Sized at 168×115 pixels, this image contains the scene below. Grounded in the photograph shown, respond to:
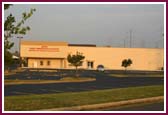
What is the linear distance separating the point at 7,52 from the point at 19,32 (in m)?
0.71

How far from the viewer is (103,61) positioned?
269 ft

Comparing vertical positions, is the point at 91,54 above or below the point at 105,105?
above

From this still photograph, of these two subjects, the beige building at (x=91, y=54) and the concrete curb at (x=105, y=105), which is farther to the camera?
the beige building at (x=91, y=54)

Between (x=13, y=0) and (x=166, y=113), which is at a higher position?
(x=13, y=0)

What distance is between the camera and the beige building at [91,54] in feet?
266

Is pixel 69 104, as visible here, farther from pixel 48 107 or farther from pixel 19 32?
pixel 19 32

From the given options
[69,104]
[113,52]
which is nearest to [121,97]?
[69,104]

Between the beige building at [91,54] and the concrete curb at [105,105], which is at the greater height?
the beige building at [91,54]

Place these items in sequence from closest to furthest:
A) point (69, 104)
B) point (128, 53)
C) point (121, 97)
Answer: point (69, 104) < point (121, 97) < point (128, 53)

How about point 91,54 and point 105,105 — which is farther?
point 91,54

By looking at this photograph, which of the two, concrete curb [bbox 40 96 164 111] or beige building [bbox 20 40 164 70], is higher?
beige building [bbox 20 40 164 70]

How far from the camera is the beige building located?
266ft

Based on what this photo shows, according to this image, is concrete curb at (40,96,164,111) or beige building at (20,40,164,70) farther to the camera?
beige building at (20,40,164,70)

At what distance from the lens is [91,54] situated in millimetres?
81500
